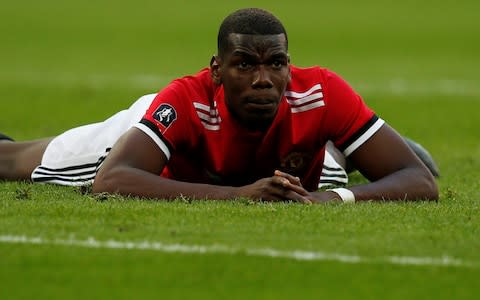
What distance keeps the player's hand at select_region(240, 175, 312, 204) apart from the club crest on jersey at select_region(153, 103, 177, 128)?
0.74 metres

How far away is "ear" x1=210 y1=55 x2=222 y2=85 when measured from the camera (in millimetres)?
9641

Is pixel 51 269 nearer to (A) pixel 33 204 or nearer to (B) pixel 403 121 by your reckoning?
(A) pixel 33 204

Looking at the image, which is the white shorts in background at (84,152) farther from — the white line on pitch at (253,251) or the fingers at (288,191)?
the white line on pitch at (253,251)

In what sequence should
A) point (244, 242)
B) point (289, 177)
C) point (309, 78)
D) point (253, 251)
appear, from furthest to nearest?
point (309, 78) < point (289, 177) < point (244, 242) < point (253, 251)

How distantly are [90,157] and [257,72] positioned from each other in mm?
2612

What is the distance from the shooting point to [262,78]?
9195mm

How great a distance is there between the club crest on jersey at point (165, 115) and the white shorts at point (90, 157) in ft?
5.31

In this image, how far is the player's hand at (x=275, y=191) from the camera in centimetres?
909

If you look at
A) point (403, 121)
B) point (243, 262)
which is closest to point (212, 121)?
point (243, 262)

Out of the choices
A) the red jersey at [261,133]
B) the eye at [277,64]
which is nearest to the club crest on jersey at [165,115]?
the red jersey at [261,133]

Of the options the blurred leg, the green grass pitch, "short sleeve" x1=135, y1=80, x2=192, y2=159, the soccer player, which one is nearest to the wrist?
the soccer player

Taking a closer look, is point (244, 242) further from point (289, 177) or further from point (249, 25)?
point (249, 25)

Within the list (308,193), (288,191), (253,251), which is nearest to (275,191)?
(288,191)

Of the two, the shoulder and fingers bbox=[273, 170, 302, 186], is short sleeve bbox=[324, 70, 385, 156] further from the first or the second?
fingers bbox=[273, 170, 302, 186]
